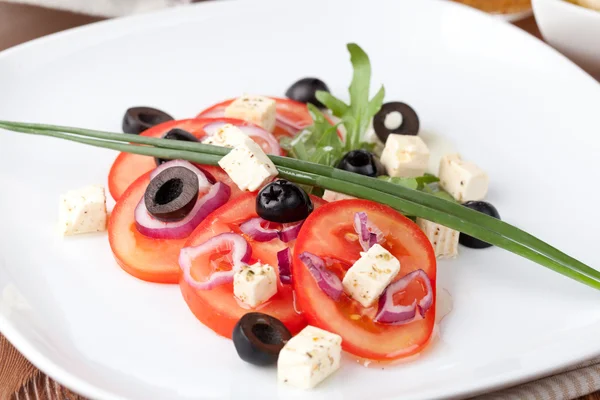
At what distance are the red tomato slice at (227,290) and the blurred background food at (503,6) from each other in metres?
2.95

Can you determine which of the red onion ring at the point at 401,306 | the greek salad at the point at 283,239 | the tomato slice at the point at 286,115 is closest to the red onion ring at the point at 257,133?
the greek salad at the point at 283,239

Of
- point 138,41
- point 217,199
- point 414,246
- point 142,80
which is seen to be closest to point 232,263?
point 217,199

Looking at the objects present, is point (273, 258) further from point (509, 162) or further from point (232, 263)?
point (509, 162)

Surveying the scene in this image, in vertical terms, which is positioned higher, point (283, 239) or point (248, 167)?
point (248, 167)

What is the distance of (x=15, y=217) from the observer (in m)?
3.58

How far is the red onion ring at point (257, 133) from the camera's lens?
12.1 ft

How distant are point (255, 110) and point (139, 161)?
61 centimetres

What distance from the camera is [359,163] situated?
3.67 meters

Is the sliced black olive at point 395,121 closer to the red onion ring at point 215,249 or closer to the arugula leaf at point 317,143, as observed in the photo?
the arugula leaf at point 317,143

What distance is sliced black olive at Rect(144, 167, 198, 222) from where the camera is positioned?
3.21 m

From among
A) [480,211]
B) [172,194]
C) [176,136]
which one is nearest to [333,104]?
[176,136]

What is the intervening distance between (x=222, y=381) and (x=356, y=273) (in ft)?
1.96

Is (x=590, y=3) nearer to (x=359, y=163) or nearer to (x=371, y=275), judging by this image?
(x=359, y=163)

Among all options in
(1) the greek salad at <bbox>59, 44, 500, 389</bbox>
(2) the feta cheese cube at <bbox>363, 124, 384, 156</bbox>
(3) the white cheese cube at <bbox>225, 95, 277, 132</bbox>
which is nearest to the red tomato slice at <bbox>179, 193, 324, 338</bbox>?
(1) the greek salad at <bbox>59, 44, 500, 389</bbox>
